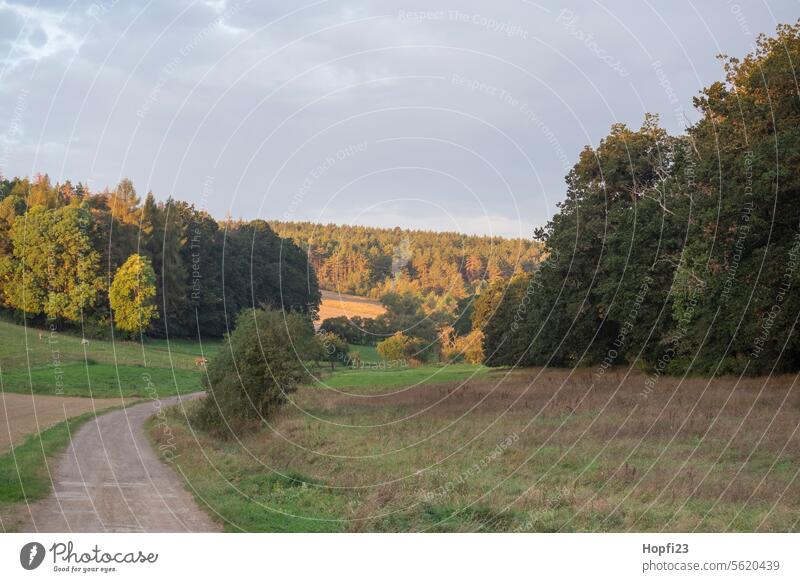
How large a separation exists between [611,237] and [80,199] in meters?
32.4

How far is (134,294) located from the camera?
23203 mm

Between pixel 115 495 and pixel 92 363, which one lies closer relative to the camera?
pixel 115 495

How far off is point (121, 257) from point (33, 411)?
69.5ft

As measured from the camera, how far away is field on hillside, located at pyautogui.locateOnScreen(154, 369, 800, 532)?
16.8 meters

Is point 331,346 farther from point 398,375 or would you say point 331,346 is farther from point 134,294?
point 134,294

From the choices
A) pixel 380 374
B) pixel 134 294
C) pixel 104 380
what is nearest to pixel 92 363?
pixel 380 374

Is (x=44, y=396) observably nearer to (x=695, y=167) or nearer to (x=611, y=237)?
(x=611, y=237)

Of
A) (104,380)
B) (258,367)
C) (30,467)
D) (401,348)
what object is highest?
(401,348)

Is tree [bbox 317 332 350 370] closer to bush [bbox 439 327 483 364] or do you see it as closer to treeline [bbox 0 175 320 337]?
treeline [bbox 0 175 320 337]

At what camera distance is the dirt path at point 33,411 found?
31.4 meters

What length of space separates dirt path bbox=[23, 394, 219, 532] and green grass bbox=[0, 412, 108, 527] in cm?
38

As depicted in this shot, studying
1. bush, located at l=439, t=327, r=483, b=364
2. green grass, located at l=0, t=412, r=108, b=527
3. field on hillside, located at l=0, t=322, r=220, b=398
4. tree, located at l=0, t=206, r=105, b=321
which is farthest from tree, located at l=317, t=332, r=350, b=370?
bush, located at l=439, t=327, r=483, b=364

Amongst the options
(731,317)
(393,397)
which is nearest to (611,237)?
(731,317)

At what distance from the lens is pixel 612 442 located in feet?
80.8
